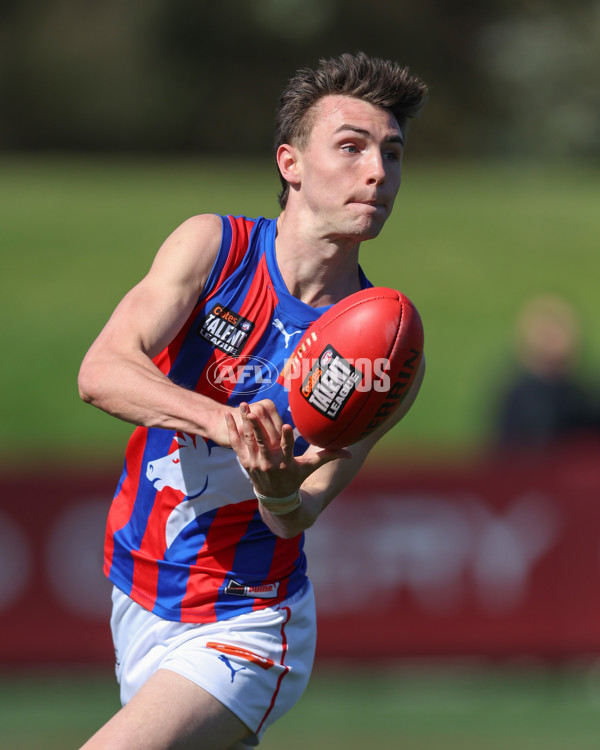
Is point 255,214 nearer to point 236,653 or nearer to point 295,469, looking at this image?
point 236,653

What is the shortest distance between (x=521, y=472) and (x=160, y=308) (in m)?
A: 5.73

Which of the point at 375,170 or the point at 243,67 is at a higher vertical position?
the point at 375,170

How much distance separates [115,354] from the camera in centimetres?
341

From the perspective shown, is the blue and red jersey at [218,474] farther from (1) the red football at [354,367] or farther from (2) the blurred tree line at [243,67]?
(2) the blurred tree line at [243,67]

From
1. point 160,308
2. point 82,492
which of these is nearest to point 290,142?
point 160,308

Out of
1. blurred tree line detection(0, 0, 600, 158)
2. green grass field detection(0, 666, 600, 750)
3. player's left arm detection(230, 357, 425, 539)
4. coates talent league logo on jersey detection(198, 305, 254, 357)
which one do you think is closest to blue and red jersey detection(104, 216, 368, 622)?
coates talent league logo on jersey detection(198, 305, 254, 357)

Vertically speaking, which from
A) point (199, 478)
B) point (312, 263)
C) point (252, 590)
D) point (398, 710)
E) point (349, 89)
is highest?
point (349, 89)

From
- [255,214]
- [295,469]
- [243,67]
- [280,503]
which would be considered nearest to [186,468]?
[280,503]

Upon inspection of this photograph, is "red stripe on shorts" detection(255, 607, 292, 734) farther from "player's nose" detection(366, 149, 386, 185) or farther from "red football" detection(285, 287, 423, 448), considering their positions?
"player's nose" detection(366, 149, 386, 185)

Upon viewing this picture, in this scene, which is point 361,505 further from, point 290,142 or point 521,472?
point 290,142

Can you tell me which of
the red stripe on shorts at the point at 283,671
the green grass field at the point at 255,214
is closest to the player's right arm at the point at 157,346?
the red stripe on shorts at the point at 283,671

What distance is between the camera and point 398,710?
28.2ft

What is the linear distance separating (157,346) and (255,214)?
46.2 feet

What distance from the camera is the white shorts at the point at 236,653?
374cm
